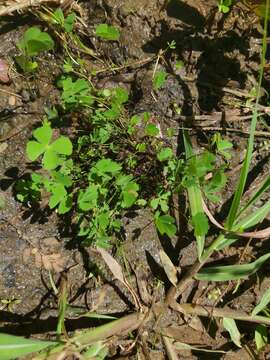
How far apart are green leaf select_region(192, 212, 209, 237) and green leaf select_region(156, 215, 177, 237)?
106 millimetres

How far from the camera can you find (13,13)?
8.70 feet

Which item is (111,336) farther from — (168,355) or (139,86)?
(139,86)

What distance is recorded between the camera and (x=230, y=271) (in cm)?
243

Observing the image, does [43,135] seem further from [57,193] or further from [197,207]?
[197,207]

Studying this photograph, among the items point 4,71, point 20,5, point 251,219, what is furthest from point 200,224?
point 20,5

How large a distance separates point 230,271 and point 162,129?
817 mm

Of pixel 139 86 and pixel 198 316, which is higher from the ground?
pixel 139 86

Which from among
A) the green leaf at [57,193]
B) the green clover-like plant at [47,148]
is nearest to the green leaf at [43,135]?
the green clover-like plant at [47,148]

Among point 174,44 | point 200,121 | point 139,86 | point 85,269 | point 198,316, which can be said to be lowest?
point 198,316

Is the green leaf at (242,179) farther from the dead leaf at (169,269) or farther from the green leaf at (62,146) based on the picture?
the green leaf at (62,146)

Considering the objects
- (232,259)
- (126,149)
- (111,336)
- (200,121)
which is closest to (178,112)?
(200,121)

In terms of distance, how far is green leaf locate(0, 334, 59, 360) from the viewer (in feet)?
6.51

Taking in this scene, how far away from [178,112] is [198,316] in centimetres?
110

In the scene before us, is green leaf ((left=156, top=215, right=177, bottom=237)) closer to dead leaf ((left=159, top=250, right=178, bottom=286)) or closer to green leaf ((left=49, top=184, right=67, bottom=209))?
dead leaf ((left=159, top=250, right=178, bottom=286))
